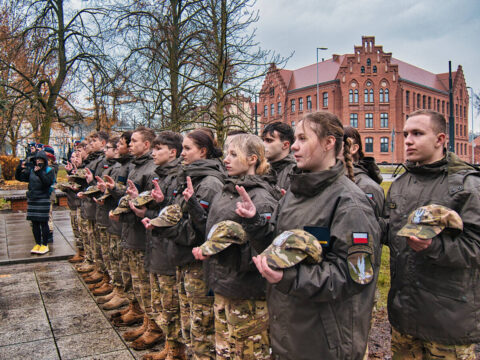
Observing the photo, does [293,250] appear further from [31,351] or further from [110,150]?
[110,150]

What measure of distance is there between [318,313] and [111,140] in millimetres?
5370

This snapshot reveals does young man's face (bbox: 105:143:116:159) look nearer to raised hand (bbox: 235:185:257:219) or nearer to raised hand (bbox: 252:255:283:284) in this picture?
raised hand (bbox: 235:185:257:219)

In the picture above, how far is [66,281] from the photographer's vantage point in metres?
6.85

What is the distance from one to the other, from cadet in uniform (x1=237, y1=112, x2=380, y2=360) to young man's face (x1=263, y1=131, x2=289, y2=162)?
1899 millimetres

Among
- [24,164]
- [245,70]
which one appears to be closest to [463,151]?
[245,70]

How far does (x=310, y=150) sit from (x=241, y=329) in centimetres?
143

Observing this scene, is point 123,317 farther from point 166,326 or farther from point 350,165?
point 350,165

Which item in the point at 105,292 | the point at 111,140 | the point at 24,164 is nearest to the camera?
the point at 105,292

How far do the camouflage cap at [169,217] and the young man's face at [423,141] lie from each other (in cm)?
189

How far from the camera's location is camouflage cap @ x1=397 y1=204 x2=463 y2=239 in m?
2.09

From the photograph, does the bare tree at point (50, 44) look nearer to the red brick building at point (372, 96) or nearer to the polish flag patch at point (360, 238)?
the polish flag patch at point (360, 238)

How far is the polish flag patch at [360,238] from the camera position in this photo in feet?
6.38

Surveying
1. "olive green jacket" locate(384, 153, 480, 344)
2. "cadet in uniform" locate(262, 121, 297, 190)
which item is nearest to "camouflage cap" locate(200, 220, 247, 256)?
"olive green jacket" locate(384, 153, 480, 344)

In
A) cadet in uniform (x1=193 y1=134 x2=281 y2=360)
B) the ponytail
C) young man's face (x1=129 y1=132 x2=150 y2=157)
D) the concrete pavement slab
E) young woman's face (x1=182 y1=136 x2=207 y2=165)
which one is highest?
young man's face (x1=129 y1=132 x2=150 y2=157)
